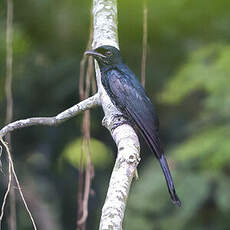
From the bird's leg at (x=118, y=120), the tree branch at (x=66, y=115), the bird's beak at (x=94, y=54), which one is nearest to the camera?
the bird's leg at (x=118, y=120)

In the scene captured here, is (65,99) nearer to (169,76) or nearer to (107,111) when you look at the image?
(169,76)

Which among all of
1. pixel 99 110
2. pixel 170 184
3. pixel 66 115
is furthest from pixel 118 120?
pixel 99 110

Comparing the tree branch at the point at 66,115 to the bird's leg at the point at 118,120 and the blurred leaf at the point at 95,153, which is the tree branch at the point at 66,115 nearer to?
the bird's leg at the point at 118,120

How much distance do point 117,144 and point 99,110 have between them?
5499mm

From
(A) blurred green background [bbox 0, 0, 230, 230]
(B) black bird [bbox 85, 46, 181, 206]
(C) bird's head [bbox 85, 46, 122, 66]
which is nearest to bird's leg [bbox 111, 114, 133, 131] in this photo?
(B) black bird [bbox 85, 46, 181, 206]

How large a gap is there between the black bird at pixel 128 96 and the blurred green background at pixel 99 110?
242 centimetres

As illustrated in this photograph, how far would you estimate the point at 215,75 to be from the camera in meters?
6.01

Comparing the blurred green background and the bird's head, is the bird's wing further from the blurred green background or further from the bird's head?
the blurred green background

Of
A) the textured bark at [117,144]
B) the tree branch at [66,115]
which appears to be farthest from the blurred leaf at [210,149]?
the tree branch at [66,115]

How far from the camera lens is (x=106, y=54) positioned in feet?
11.9

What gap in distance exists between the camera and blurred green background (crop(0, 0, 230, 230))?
630 cm

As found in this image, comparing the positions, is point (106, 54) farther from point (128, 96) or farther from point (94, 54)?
point (128, 96)

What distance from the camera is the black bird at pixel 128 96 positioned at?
3.35m

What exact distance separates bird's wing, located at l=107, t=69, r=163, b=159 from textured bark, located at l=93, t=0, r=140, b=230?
14 centimetres
